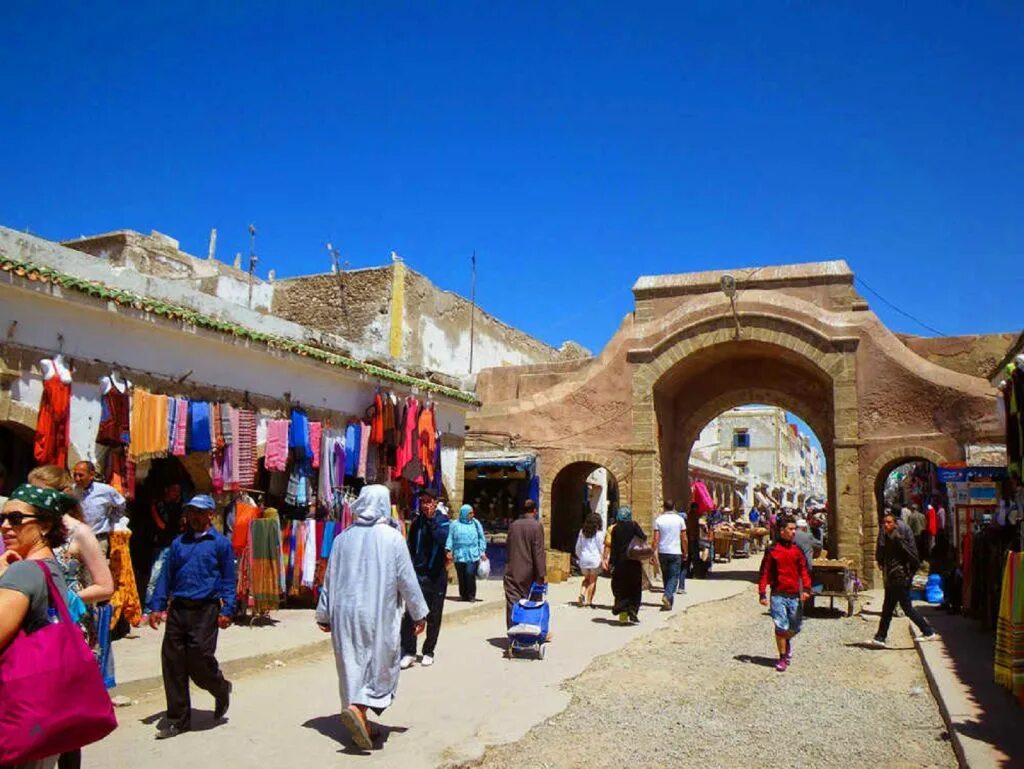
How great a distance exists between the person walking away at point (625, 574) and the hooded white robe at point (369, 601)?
20.1ft

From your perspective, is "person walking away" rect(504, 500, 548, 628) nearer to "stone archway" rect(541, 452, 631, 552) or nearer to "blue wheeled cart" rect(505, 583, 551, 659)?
"blue wheeled cart" rect(505, 583, 551, 659)

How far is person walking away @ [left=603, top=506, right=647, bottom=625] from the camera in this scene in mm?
11453

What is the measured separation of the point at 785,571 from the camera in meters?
8.54

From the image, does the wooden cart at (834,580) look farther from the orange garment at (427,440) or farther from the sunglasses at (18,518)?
the sunglasses at (18,518)

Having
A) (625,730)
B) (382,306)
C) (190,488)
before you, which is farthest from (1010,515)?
(382,306)

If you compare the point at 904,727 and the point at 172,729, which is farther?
the point at 904,727

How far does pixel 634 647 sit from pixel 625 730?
3798 millimetres

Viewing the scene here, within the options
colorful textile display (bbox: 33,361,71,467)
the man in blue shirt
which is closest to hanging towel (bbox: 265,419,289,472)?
colorful textile display (bbox: 33,361,71,467)

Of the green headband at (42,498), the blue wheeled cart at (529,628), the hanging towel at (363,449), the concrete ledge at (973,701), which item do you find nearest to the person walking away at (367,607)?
the green headband at (42,498)

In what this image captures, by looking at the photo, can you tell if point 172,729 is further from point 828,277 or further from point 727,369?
point 727,369

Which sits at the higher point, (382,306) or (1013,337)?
(382,306)

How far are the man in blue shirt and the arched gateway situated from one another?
48.3 ft

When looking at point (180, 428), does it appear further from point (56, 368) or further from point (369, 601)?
point (369, 601)

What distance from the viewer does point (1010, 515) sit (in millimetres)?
9109
